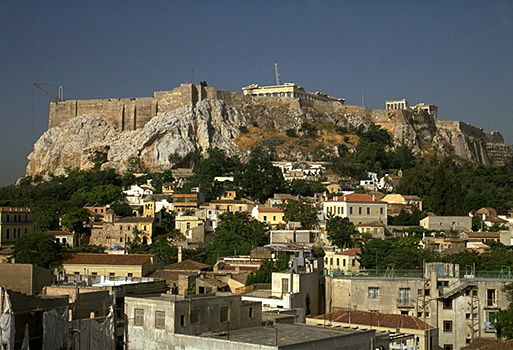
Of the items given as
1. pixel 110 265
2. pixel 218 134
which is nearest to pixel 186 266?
pixel 110 265

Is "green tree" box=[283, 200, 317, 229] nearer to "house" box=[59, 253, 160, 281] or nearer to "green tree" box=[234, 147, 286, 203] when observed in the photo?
"green tree" box=[234, 147, 286, 203]

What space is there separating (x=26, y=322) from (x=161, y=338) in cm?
330

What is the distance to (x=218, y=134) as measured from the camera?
93.6 m

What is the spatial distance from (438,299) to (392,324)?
580 cm

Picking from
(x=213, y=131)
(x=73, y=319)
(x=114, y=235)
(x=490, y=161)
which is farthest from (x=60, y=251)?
(x=490, y=161)

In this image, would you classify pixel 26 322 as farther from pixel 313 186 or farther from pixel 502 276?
pixel 313 186

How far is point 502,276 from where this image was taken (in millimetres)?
32500

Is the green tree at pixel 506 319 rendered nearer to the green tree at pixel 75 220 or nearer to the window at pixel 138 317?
the window at pixel 138 317

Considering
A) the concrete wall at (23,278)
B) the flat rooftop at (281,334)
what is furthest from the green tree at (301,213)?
the flat rooftop at (281,334)

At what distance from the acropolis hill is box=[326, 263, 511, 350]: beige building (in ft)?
190

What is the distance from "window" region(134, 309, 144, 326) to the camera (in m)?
19.9

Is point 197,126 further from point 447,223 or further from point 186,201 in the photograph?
point 447,223

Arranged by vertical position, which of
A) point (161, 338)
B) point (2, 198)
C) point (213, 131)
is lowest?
point (161, 338)

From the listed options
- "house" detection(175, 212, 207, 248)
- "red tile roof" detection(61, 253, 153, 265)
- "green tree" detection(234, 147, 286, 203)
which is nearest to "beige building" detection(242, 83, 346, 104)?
"green tree" detection(234, 147, 286, 203)
